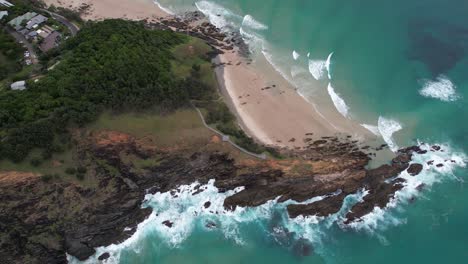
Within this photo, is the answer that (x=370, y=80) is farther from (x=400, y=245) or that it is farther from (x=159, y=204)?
(x=159, y=204)

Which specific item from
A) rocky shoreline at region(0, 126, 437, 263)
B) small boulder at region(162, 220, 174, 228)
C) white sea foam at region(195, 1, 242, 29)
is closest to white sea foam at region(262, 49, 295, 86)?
white sea foam at region(195, 1, 242, 29)

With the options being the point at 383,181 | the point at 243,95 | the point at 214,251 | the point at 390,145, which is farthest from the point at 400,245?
the point at 243,95

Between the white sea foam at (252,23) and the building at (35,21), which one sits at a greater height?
the white sea foam at (252,23)

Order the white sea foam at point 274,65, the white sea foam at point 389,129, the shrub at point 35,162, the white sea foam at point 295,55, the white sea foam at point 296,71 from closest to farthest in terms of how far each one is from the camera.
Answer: the shrub at point 35,162 < the white sea foam at point 389,129 < the white sea foam at point 274,65 < the white sea foam at point 296,71 < the white sea foam at point 295,55

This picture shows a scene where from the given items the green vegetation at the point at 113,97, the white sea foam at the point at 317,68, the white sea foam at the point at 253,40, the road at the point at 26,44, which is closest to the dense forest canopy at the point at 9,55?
the road at the point at 26,44

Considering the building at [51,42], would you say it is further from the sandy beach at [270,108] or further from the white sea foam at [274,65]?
the white sea foam at [274,65]

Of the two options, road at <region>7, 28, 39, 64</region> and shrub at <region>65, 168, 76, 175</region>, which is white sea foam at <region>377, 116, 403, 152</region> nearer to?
shrub at <region>65, 168, 76, 175</region>

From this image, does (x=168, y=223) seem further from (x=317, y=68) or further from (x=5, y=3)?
(x=5, y=3)
